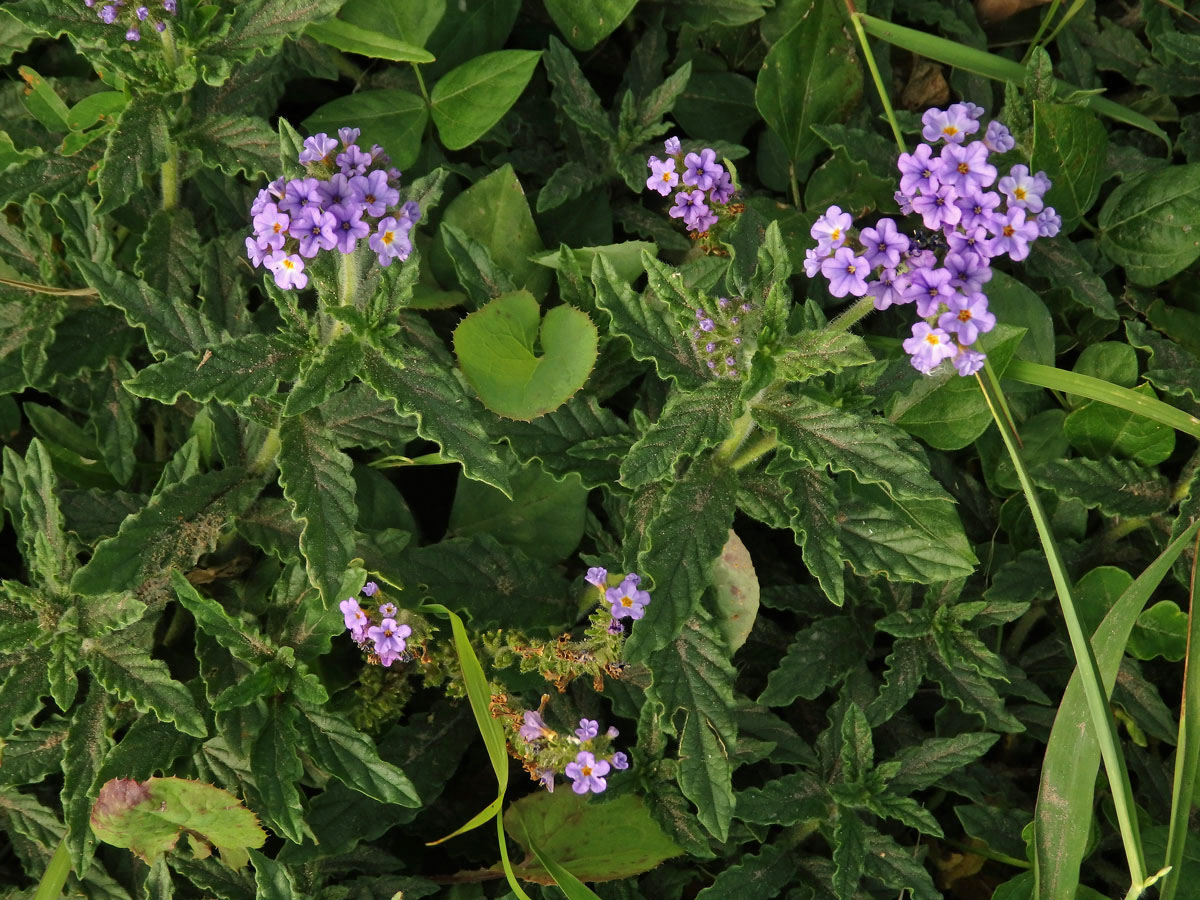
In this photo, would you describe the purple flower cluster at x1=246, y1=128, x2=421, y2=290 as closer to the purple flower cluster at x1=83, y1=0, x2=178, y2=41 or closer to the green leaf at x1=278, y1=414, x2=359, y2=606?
the green leaf at x1=278, y1=414, x2=359, y2=606

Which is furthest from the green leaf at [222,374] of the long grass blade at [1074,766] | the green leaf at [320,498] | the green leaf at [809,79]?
the long grass blade at [1074,766]

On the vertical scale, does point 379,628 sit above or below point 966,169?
below

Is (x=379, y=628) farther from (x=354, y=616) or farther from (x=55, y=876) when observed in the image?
(x=55, y=876)

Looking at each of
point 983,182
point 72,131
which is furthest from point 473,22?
point 983,182

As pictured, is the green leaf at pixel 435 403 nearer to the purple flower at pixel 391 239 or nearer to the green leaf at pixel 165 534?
the purple flower at pixel 391 239

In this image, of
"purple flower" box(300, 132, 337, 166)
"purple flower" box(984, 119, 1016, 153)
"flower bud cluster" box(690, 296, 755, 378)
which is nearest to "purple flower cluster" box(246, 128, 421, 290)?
"purple flower" box(300, 132, 337, 166)

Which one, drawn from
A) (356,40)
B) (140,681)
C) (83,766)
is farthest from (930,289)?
(83,766)
